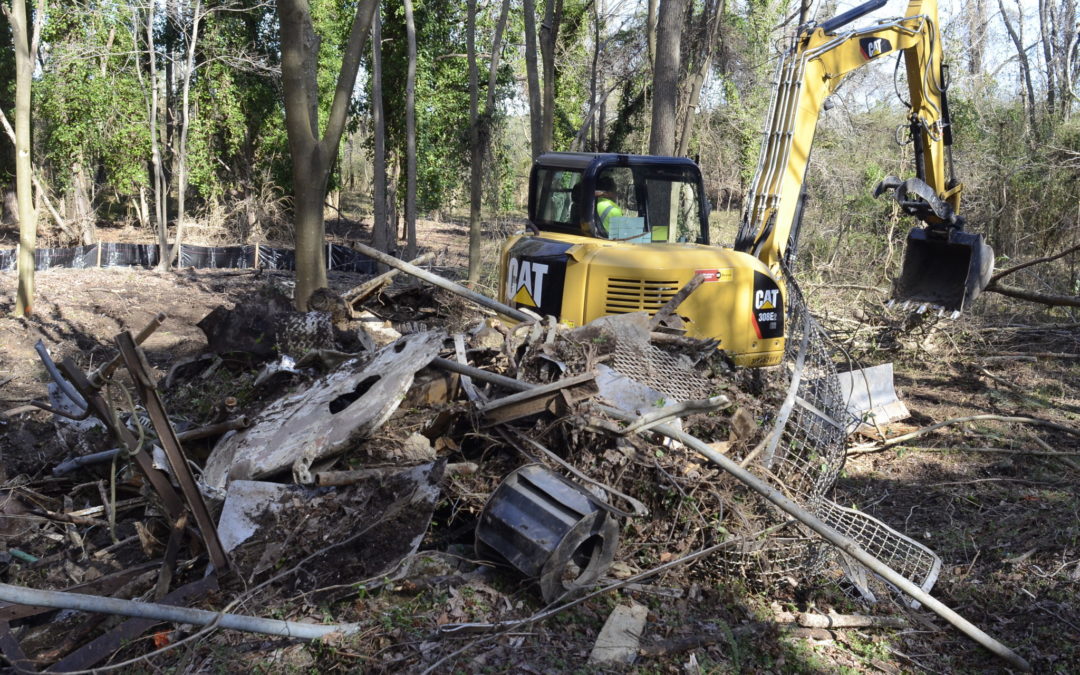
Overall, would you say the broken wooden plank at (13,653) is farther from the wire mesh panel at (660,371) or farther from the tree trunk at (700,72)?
the tree trunk at (700,72)

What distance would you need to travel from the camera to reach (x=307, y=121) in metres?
7.81

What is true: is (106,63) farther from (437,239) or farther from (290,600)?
(290,600)

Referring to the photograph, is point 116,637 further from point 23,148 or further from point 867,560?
point 23,148

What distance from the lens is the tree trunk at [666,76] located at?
12984mm

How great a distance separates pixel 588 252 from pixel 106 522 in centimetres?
375

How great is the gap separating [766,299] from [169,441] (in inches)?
184

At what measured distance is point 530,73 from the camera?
14.9 metres

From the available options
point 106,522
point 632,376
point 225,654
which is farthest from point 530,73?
point 225,654

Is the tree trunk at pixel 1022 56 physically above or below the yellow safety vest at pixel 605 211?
above

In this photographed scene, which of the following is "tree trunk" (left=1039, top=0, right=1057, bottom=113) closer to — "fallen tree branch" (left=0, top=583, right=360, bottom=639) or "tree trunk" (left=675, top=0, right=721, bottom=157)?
"tree trunk" (left=675, top=0, right=721, bottom=157)

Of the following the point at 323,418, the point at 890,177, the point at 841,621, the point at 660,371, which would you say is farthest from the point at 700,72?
the point at 841,621

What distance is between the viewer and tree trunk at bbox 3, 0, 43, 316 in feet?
36.3

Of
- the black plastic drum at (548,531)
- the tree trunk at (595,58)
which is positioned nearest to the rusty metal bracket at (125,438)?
the black plastic drum at (548,531)

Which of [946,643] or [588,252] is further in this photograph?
[588,252]
